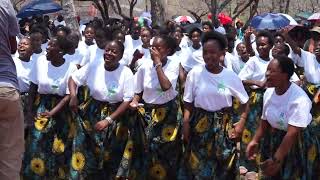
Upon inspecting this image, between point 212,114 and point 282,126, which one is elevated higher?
point 282,126

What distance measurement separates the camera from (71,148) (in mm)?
6633

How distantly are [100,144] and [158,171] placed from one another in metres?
0.63

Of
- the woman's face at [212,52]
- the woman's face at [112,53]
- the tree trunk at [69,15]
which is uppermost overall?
the woman's face at [212,52]

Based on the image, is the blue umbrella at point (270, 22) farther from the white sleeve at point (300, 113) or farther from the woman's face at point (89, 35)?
the white sleeve at point (300, 113)

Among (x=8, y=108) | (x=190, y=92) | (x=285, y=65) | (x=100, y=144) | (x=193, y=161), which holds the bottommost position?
(x=100, y=144)

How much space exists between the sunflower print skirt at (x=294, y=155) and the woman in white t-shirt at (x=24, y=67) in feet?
8.00

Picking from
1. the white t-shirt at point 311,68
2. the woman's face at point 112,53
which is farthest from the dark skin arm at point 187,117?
the white t-shirt at point 311,68

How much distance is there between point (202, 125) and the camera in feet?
19.4

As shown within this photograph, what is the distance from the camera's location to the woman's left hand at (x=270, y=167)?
502 centimetres

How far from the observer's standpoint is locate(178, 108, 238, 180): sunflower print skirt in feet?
19.3

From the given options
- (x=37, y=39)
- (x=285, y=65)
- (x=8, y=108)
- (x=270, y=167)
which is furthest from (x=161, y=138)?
(x=37, y=39)

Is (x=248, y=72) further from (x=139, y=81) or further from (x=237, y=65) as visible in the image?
(x=139, y=81)

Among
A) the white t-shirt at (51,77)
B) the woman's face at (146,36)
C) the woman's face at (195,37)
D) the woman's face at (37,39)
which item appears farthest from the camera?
the woman's face at (146,36)

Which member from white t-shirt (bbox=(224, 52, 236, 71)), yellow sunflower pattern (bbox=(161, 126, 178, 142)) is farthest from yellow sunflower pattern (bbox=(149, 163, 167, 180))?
white t-shirt (bbox=(224, 52, 236, 71))
